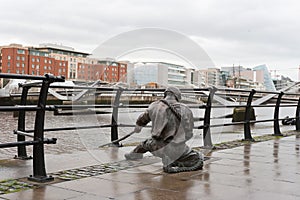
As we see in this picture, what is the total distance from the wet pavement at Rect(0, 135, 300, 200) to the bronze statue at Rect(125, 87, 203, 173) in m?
0.18

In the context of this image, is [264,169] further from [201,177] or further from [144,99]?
Result: [144,99]

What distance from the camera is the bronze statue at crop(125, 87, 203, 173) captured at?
5.84 metres

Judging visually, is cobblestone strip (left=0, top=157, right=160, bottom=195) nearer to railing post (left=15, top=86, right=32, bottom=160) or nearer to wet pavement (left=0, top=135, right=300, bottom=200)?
wet pavement (left=0, top=135, right=300, bottom=200)

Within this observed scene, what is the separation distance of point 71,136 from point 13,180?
6113 millimetres

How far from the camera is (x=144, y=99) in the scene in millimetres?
9430

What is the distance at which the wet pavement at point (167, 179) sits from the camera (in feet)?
14.8

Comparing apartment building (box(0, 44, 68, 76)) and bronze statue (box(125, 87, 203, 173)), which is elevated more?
apartment building (box(0, 44, 68, 76))

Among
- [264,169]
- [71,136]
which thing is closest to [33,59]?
[71,136]

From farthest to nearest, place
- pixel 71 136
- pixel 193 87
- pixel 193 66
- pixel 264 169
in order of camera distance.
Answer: pixel 71 136 → pixel 193 87 → pixel 193 66 → pixel 264 169

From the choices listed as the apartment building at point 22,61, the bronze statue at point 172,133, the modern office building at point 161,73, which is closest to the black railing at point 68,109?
the modern office building at point 161,73

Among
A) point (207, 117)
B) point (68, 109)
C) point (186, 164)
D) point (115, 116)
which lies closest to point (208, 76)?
point (207, 117)

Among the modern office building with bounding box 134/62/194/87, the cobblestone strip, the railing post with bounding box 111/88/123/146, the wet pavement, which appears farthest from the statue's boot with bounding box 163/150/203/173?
the railing post with bounding box 111/88/123/146

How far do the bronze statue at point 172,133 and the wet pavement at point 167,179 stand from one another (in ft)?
0.60

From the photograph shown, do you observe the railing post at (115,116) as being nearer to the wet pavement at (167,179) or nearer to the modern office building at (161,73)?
the wet pavement at (167,179)
